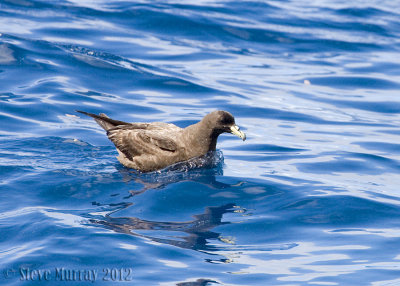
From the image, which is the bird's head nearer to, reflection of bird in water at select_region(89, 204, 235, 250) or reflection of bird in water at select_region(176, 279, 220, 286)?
reflection of bird in water at select_region(89, 204, 235, 250)

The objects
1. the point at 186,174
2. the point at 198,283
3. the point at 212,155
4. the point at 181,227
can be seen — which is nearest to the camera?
the point at 198,283

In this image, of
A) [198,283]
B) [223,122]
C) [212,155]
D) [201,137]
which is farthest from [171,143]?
[198,283]

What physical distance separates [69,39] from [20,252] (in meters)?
9.04

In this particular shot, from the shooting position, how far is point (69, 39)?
48.4 ft

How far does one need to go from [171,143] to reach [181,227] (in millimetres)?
1950

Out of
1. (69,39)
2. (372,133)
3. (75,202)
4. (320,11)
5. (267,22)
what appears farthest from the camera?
(320,11)

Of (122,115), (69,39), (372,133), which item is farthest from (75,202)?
(69,39)

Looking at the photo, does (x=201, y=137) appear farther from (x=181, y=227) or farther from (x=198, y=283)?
(x=198, y=283)

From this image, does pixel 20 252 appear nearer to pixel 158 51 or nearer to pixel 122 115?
pixel 122 115

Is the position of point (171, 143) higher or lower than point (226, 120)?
lower

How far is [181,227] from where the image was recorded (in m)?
7.12

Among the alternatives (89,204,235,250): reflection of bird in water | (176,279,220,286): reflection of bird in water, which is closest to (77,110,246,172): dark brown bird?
(89,204,235,250): reflection of bird in water

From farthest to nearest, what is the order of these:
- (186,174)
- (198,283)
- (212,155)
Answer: (212,155), (186,174), (198,283)

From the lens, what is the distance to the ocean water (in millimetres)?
6402
